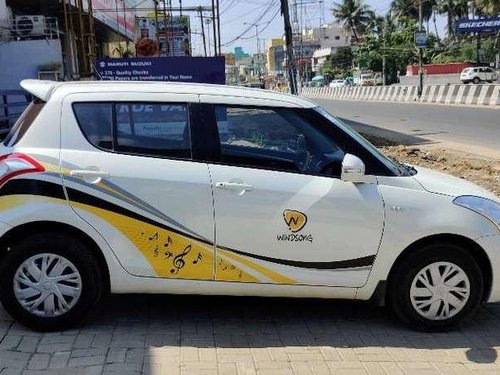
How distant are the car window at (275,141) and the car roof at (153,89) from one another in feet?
0.33

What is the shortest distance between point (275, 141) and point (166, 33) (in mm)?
36207

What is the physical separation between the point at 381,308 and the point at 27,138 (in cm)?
280

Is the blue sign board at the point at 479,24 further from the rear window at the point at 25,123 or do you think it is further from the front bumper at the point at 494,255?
the rear window at the point at 25,123

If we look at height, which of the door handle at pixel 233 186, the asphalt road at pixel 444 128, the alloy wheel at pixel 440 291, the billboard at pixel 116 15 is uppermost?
the billboard at pixel 116 15

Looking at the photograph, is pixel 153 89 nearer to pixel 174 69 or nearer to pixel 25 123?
pixel 25 123

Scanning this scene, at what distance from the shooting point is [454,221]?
13.9 feet

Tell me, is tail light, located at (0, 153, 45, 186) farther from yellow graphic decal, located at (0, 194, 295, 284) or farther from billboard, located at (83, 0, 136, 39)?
billboard, located at (83, 0, 136, 39)

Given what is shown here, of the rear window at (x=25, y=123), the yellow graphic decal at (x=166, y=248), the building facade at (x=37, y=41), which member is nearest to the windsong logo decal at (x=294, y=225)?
the yellow graphic decal at (x=166, y=248)

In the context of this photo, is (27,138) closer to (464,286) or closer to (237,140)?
(237,140)

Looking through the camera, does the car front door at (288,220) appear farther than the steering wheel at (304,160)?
No

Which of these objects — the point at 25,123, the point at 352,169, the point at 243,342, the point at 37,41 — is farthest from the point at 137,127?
the point at 37,41

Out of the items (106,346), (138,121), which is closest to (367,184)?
(138,121)

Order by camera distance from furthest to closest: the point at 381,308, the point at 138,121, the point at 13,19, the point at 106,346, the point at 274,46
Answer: the point at 274,46
the point at 13,19
the point at 381,308
the point at 138,121
the point at 106,346

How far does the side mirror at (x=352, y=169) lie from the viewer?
4160mm
